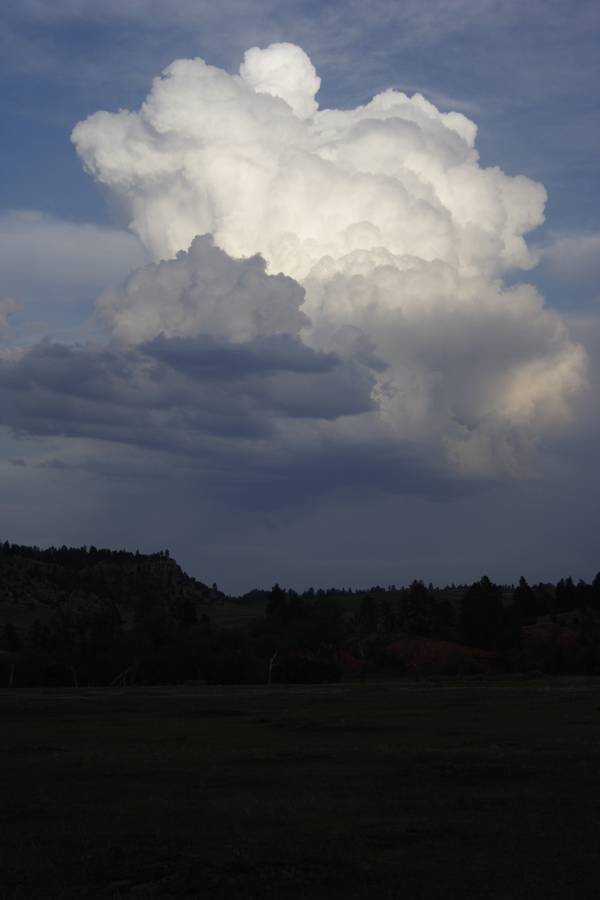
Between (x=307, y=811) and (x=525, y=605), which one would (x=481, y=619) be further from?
(x=307, y=811)

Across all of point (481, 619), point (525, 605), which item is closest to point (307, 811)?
point (481, 619)

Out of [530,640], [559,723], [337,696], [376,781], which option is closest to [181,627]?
[530,640]

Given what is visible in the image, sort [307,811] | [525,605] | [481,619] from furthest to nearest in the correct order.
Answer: [525,605]
[481,619]
[307,811]

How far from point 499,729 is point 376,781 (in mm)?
15411

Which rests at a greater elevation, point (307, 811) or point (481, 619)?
point (481, 619)

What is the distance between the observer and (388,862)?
16797mm

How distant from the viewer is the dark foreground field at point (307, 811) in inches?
619

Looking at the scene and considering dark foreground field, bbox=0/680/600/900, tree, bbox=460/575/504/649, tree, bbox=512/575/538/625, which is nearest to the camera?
dark foreground field, bbox=0/680/600/900

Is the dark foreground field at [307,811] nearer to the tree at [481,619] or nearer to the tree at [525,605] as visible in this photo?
the tree at [481,619]

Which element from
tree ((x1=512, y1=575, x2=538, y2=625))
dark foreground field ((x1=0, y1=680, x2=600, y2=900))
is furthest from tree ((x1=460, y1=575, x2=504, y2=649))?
dark foreground field ((x1=0, y1=680, x2=600, y2=900))

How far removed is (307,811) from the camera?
21.7 metres

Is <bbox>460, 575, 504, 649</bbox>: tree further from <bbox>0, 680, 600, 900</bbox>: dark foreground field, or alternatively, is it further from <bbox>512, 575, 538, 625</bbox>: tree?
<bbox>0, 680, 600, 900</bbox>: dark foreground field

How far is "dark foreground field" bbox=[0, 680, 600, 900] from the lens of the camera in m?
15.7

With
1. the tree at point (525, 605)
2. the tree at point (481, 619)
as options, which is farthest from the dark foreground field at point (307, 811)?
the tree at point (525, 605)
